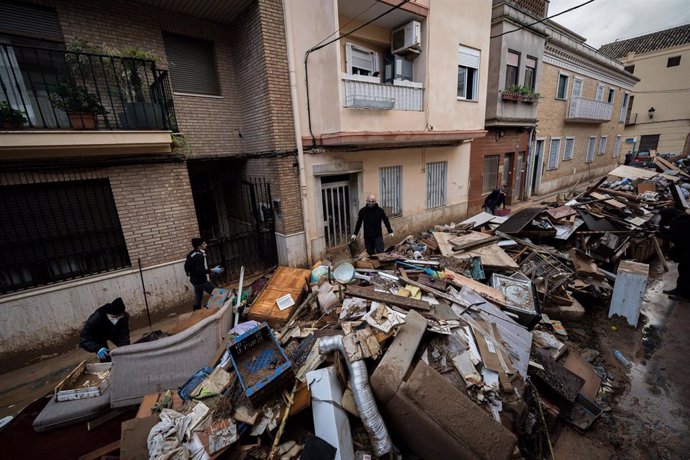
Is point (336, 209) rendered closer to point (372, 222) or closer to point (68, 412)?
point (372, 222)

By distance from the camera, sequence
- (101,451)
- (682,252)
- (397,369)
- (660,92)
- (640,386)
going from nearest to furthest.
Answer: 1. (101,451)
2. (397,369)
3. (640,386)
4. (682,252)
5. (660,92)

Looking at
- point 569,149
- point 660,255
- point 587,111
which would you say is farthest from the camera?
point 569,149

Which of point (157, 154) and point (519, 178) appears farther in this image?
point (519, 178)

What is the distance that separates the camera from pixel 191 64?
6594 millimetres

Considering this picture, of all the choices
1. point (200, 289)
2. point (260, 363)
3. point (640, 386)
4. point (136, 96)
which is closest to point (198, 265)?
point (200, 289)

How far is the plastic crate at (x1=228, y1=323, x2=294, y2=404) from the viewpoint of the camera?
2900 mm

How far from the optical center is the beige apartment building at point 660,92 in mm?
23344

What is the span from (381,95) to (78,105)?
20.2ft

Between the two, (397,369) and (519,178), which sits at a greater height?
(519,178)

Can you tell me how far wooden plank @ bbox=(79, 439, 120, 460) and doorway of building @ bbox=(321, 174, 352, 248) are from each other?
5856mm

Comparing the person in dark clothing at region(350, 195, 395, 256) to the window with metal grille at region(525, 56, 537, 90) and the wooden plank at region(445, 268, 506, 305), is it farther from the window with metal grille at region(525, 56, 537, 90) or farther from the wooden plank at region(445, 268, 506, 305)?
the window with metal grille at region(525, 56, 537, 90)

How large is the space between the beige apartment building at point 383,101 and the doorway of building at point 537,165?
Answer: 7.87 meters

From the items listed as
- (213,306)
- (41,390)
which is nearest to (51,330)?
(41,390)

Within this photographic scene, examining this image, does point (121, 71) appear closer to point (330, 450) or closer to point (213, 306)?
point (213, 306)
